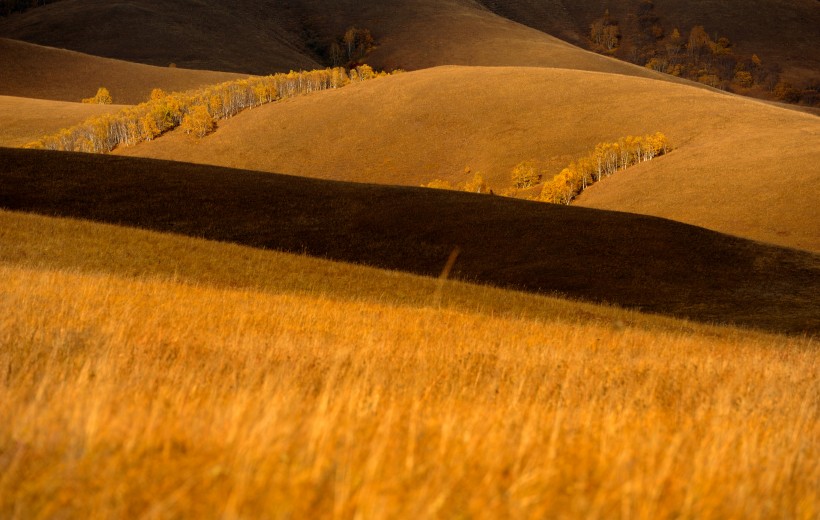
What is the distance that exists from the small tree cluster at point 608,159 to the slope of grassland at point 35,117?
8754 centimetres

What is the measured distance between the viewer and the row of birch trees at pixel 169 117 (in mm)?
140150

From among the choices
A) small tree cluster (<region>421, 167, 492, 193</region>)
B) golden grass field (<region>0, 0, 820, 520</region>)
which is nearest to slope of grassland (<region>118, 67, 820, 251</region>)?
small tree cluster (<region>421, 167, 492, 193</region>)

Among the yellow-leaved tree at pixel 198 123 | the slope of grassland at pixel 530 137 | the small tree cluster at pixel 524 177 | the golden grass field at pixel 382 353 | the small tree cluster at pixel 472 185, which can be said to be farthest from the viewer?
the yellow-leaved tree at pixel 198 123

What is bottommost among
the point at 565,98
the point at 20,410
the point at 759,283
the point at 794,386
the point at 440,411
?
the point at 565,98

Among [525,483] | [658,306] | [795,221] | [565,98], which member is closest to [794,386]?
[525,483]

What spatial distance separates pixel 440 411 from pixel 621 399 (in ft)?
10.1

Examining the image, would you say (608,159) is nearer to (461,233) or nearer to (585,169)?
(585,169)

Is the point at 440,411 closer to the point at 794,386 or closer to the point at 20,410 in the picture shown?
the point at 20,410

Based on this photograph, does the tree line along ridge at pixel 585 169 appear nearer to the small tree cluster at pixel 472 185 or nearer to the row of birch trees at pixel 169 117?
the small tree cluster at pixel 472 185

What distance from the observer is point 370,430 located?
571cm

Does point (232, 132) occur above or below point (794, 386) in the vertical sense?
below

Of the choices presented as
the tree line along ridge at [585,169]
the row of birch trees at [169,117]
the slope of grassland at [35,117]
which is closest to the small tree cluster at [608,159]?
the tree line along ridge at [585,169]

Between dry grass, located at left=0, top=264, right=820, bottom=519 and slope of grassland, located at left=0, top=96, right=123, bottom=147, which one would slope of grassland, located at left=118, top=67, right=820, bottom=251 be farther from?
dry grass, located at left=0, top=264, right=820, bottom=519

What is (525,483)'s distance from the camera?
4.55 metres
